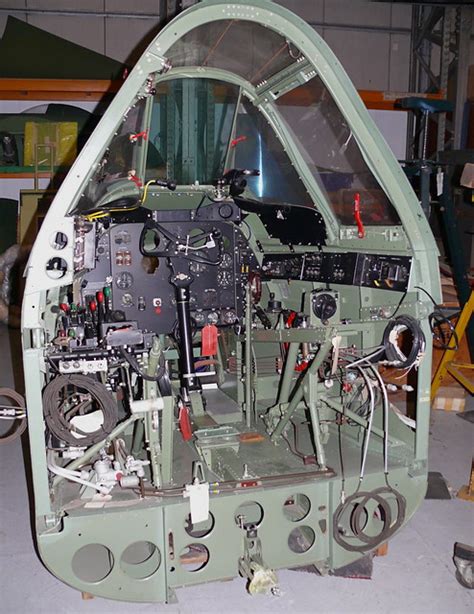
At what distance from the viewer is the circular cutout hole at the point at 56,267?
201cm

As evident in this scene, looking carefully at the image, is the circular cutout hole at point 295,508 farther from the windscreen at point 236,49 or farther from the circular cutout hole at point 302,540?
the windscreen at point 236,49

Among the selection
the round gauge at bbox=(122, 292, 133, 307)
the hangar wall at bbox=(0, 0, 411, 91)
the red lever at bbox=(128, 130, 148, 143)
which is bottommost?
the round gauge at bbox=(122, 292, 133, 307)

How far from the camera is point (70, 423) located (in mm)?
2225

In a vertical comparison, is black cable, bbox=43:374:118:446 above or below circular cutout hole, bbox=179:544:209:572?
above

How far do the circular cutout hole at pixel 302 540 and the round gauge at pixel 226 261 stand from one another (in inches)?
52.5

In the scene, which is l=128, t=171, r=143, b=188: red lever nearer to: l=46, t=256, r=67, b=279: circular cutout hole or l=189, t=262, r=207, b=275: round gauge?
l=189, t=262, r=207, b=275: round gauge

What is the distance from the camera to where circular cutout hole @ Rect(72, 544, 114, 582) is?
2.36m

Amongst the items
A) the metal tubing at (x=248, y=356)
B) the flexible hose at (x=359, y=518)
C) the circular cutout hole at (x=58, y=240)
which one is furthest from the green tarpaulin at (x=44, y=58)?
the flexible hose at (x=359, y=518)

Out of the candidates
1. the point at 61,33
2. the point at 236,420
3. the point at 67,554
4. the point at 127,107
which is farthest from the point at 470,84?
the point at 67,554

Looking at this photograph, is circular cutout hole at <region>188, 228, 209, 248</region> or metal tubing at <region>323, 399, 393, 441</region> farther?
circular cutout hole at <region>188, 228, 209, 248</region>

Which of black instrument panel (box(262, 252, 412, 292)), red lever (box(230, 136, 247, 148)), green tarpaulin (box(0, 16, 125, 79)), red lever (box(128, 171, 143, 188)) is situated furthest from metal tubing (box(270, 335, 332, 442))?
green tarpaulin (box(0, 16, 125, 79))

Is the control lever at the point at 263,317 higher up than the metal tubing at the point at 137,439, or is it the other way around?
the control lever at the point at 263,317

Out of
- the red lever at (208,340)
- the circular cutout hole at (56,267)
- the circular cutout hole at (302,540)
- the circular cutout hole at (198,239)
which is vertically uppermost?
the circular cutout hole at (198,239)

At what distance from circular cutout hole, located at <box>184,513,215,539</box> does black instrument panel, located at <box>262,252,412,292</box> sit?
120 cm
